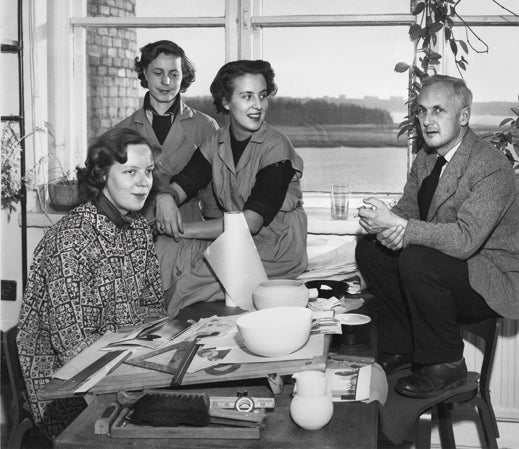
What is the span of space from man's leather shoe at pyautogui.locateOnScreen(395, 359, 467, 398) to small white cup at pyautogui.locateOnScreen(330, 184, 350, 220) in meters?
1.01

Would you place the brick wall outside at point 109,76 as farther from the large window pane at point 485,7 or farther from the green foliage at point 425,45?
the large window pane at point 485,7

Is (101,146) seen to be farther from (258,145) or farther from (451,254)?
(451,254)

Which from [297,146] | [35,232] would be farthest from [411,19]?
[35,232]

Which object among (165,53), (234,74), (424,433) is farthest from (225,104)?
(424,433)

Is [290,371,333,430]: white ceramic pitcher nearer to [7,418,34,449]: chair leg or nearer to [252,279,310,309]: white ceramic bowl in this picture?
[252,279,310,309]: white ceramic bowl

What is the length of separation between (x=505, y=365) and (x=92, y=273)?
1.73 meters

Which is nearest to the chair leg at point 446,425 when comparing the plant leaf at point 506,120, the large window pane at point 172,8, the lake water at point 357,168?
the lake water at point 357,168

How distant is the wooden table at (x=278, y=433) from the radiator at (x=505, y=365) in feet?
5.15

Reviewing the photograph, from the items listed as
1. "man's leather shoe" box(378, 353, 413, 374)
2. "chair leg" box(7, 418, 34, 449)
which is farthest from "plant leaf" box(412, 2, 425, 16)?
"chair leg" box(7, 418, 34, 449)

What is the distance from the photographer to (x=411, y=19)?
10.4 ft

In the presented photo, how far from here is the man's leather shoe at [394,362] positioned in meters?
2.49

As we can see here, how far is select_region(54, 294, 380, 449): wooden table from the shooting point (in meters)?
1.30

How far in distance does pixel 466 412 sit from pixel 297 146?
134cm

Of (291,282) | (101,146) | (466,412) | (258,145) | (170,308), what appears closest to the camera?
(291,282)
